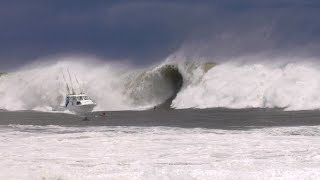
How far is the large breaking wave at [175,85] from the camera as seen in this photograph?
116 ft

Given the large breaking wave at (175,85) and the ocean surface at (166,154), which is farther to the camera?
the large breaking wave at (175,85)

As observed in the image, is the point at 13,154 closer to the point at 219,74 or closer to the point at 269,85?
the point at 269,85

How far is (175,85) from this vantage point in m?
42.4

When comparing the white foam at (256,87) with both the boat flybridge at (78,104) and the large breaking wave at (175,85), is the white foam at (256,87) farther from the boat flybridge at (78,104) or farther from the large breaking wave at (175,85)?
the boat flybridge at (78,104)

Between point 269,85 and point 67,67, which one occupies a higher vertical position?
point 67,67

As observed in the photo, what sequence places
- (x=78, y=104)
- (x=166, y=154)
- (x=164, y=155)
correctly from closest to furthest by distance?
(x=164, y=155)
(x=166, y=154)
(x=78, y=104)

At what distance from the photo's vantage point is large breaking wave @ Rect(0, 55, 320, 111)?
116 feet

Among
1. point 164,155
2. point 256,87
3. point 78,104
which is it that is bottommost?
point 164,155

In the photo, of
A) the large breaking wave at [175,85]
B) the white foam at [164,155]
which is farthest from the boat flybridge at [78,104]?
the white foam at [164,155]

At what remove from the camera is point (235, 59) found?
41.4 m

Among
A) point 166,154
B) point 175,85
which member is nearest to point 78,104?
point 175,85

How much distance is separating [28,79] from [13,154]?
3645cm

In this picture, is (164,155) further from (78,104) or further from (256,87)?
(78,104)

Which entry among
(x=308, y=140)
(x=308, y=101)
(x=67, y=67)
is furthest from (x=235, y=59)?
(x=308, y=140)
